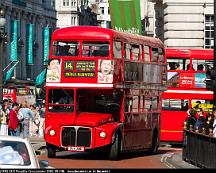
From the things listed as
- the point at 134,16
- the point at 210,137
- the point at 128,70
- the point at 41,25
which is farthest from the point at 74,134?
the point at 41,25

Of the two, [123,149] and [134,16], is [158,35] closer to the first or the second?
[134,16]

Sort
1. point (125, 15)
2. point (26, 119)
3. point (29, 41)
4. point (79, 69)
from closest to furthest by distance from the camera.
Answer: point (79, 69)
point (125, 15)
point (26, 119)
point (29, 41)

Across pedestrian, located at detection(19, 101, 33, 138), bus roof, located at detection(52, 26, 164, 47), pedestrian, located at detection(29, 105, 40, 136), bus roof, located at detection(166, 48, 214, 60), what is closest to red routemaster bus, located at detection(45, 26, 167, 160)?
bus roof, located at detection(52, 26, 164, 47)

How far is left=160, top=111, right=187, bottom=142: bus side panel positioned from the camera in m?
37.4

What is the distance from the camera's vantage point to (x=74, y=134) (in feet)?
87.1

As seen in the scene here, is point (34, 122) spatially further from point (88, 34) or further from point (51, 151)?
point (88, 34)

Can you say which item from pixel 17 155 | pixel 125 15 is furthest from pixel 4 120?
pixel 17 155

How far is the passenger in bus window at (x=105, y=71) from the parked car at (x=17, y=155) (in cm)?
1288

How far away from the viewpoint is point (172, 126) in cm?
3747

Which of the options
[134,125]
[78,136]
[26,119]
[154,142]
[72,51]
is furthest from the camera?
[26,119]

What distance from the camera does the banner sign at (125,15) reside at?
34781 mm

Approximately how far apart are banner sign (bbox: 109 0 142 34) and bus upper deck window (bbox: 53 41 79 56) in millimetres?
7552

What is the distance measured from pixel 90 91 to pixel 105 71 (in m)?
1.05

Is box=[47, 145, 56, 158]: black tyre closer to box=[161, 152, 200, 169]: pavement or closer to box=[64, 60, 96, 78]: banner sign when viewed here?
box=[64, 60, 96, 78]: banner sign
